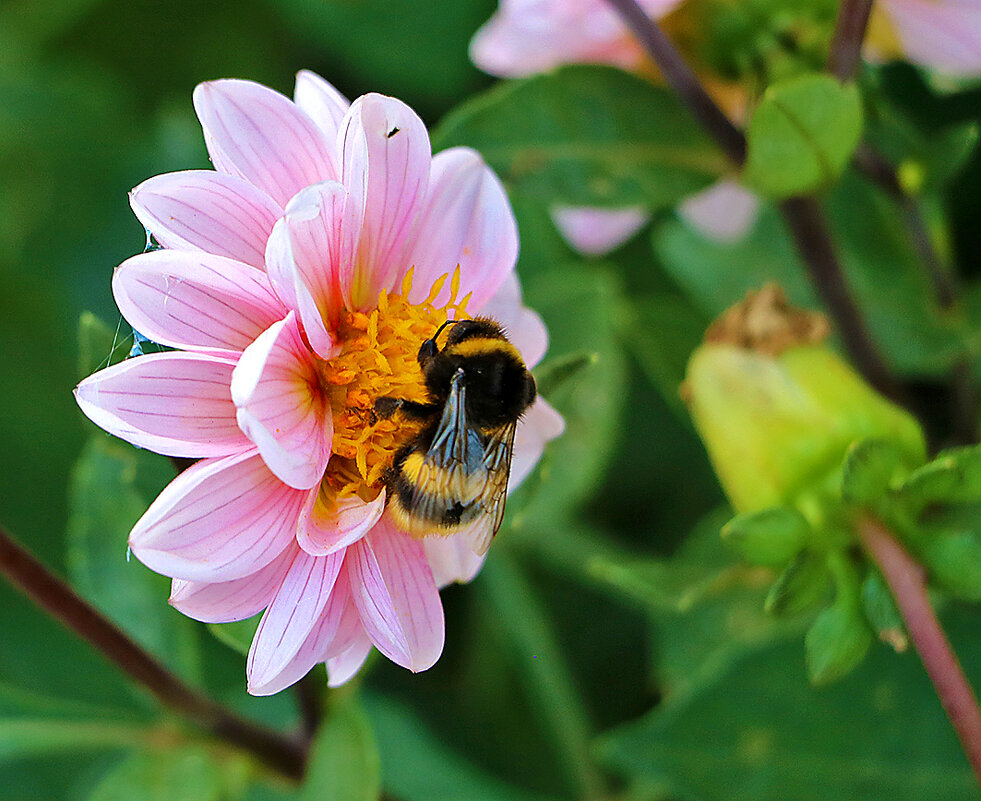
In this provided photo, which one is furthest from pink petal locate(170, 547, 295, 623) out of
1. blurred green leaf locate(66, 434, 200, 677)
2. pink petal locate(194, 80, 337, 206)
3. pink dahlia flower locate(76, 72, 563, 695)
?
blurred green leaf locate(66, 434, 200, 677)

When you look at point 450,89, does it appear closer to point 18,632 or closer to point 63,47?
point 63,47

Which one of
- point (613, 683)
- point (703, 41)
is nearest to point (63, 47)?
point (703, 41)

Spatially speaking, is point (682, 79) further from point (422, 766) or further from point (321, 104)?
point (422, 766)

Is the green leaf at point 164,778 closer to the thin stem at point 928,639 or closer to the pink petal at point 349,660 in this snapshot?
the pink petal at point 349,660

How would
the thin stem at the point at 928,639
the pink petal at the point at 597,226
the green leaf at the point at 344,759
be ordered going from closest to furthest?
the thin stem at the point at 928,639 → the green leaf at the point at 344,759 → the pink petal at the point at 597,226

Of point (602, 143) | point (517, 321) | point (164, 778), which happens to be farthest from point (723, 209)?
point (164, 778)

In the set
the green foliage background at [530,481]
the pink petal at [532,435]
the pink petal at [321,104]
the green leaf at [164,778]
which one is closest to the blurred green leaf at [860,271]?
the green foliage background at [530,481]
